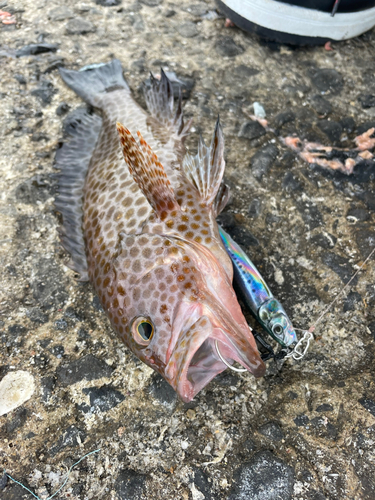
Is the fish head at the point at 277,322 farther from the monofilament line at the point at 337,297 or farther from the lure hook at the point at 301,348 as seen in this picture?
the monofilament line at the point at 337,297

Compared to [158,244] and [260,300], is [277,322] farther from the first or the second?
[158,244]

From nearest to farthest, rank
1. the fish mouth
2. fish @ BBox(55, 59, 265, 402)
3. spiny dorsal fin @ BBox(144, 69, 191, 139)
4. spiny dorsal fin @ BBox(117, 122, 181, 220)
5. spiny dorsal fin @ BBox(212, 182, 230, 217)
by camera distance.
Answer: the fish mouth, fish @ BBox(55, 59, 265, 402), spiny dorsal fin @ BBox(117, 122, 181, 220), spiny dorsal fin @ BBox(212, 182, 230, 217), spiny dorsal fin @ BBox(144, 69, 191, 139)

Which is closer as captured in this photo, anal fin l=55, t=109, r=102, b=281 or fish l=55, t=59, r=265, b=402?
fish l=55, t=59, r=265, b=402

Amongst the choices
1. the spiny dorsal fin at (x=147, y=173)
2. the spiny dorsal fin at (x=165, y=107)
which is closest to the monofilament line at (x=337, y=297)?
the spiny dorsal fin at (x=147, y=173)

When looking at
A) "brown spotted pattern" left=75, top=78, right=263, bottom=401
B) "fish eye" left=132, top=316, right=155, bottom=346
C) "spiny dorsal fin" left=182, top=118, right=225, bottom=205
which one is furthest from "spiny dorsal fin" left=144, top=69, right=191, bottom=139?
"fish eye" left=132, top=316, right=155, bottom=346

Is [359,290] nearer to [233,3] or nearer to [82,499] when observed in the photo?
[82,499]

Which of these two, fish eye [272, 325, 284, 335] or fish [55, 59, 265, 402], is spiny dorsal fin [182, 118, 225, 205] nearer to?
fish [55, 59, 265, 402]

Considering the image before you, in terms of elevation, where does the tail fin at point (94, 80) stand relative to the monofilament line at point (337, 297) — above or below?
above
